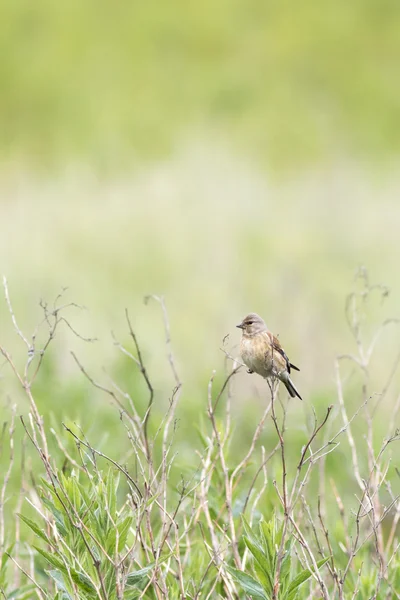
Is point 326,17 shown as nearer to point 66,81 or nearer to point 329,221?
point 66,81

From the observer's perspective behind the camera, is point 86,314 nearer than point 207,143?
Yes

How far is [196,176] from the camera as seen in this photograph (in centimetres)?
1678

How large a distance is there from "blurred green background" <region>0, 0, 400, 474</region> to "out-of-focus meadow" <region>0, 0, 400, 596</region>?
5 centimetres

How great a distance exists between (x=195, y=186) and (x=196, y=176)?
0.81m

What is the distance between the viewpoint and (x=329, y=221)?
1561 centimetres

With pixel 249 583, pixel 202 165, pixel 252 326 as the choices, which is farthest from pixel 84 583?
pixel 202 165

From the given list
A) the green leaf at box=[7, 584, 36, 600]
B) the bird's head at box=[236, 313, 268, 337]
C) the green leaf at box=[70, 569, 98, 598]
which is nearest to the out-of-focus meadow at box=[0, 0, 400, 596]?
the bird's head at box=[236, 313, 268, 337]

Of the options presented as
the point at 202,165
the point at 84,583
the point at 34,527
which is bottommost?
the point at 84,583

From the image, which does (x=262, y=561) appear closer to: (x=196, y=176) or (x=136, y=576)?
(x=136, y=576)

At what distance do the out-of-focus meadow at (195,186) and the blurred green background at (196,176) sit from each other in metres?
0.05

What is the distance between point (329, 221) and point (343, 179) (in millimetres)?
3510

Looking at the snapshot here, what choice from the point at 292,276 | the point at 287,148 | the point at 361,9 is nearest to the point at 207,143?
the point at 287,148

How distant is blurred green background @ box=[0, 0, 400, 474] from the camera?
11016mm

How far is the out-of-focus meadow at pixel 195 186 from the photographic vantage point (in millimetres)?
9984
